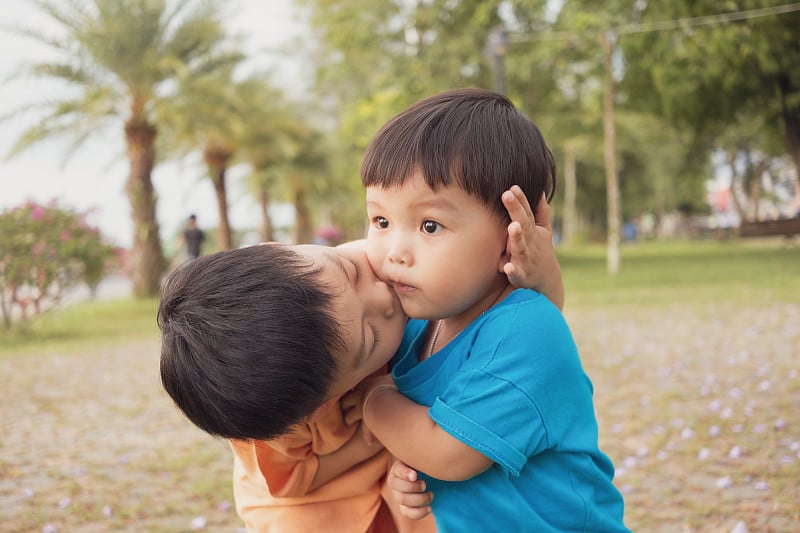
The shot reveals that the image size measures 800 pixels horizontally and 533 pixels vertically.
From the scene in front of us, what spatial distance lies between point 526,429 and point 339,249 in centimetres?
53

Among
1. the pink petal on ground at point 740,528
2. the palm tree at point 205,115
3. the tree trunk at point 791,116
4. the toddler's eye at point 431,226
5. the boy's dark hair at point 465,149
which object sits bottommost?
the pink petal on ground at point 740,528

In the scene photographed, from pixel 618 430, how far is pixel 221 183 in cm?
2095

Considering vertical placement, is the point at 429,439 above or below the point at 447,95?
below

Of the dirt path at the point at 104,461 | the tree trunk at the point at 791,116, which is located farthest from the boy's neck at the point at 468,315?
the tree trunk at the point at 791,116

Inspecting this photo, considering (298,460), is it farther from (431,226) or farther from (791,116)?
(791,116)

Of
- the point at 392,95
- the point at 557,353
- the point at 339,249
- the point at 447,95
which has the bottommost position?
the point at 557,353

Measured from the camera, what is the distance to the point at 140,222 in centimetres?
1723

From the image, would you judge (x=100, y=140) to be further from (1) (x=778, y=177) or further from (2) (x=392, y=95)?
(1) (x=778, y=177)

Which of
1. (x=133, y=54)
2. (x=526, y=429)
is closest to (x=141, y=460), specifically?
(x=526, y=429)

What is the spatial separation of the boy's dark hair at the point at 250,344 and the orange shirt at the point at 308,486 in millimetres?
203

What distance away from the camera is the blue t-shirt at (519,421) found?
135 centimetres

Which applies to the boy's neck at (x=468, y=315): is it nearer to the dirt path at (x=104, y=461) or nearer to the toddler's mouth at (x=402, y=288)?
the toddler's mouth at (x=402, y=288)

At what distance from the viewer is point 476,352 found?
1435 mm

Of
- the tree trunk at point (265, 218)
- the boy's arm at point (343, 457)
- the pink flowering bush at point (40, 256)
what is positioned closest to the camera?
the boy's arm at point (343, 457)
